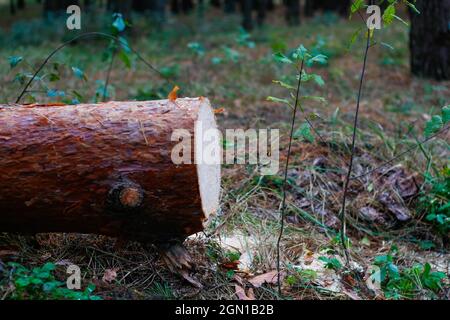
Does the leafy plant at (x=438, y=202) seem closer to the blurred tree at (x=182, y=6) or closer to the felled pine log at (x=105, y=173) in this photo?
the felled pine log at (x=105, y=173)

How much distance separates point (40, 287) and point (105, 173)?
0.56 m

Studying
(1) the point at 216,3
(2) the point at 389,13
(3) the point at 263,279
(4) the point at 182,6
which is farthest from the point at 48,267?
(1) the point at 216,3

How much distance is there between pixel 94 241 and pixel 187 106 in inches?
35.7

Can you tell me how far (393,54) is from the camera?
7.99m

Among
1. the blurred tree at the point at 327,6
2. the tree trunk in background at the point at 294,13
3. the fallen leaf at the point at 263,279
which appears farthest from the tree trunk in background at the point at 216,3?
the fallen leaf at the point at 263,279

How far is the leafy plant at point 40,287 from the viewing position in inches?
93.2

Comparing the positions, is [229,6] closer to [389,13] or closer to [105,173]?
[389,13]

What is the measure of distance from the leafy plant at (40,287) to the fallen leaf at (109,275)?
0.15 m

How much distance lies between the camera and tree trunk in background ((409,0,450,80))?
6.38 m

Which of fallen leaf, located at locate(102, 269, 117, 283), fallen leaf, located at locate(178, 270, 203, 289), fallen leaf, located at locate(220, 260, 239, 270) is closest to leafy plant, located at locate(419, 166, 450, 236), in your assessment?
fallen leaf, located at locate(220, 260, 239, 270)

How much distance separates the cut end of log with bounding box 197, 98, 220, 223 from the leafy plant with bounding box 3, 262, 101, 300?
62 centimetres

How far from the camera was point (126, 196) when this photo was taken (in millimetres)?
2393
